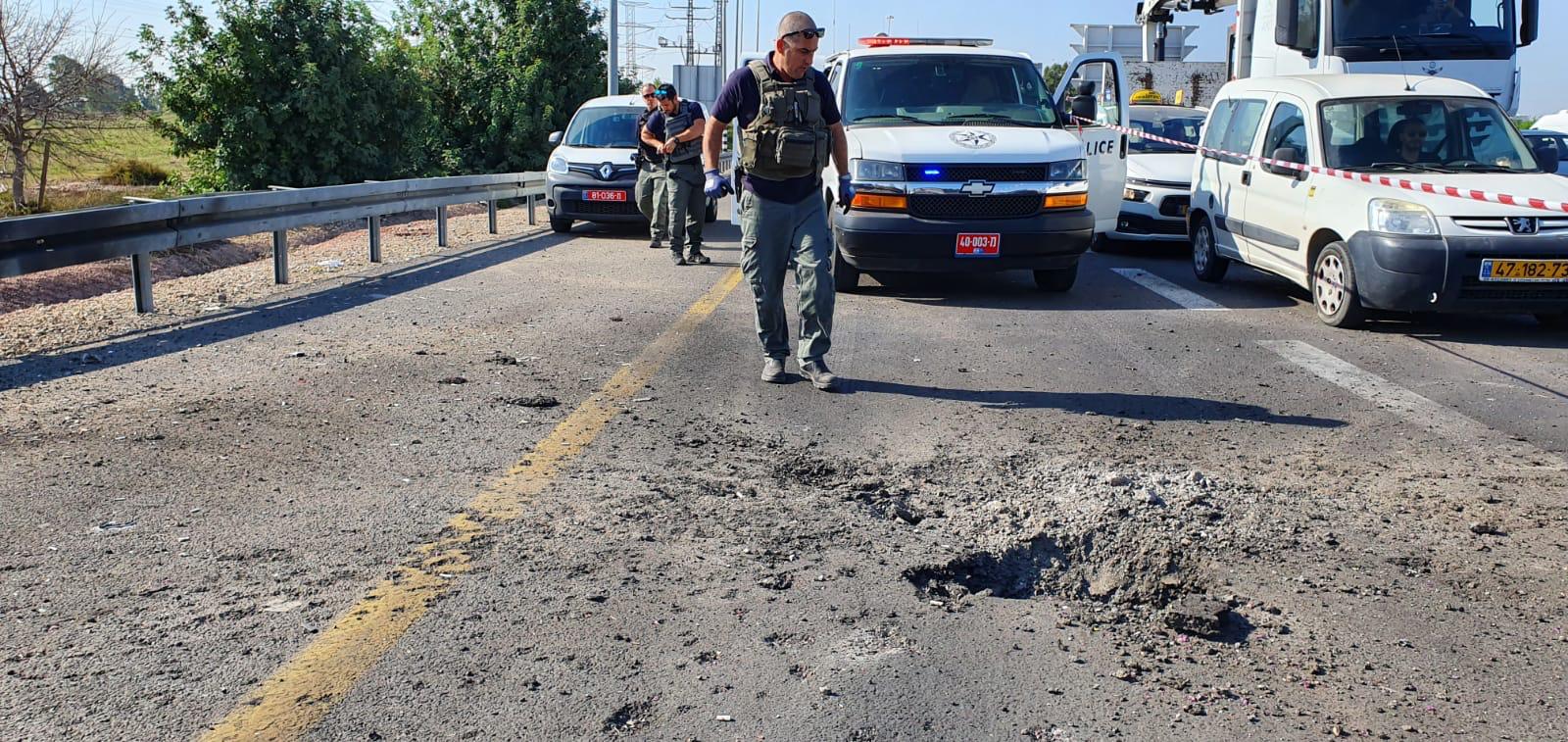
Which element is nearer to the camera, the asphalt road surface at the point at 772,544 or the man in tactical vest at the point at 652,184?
the asphalt road surface at the point at 772,544

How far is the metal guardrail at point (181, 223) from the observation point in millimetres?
8516

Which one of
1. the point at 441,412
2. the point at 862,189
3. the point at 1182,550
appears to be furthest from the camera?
the point at 862,189

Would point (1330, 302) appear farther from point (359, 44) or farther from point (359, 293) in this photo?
point (359, 44)

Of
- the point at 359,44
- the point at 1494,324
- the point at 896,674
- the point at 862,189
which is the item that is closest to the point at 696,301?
the point at 862,189

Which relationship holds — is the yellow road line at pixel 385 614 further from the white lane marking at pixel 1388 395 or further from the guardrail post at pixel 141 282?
the guardrail post at pixel 141 282

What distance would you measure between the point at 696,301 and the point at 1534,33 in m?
10.0

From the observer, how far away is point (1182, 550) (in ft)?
14.7

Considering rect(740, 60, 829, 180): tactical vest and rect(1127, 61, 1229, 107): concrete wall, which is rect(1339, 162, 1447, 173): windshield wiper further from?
rect(1127, 61, 1229, 107): concrete wall

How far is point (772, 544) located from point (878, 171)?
20.3 feet

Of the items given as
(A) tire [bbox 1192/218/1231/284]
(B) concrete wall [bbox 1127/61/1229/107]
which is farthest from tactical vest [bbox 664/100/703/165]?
(B) concrete wall [bbox 1127/61/1229/107]

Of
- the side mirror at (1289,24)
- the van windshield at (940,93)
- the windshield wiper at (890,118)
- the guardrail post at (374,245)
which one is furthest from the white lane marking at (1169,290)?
the guardrail post at (374,245)

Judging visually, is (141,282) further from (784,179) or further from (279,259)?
(784,179)

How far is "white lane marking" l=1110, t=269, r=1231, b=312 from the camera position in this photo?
10.7m

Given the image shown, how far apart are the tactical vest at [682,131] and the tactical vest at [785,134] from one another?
650 cm
